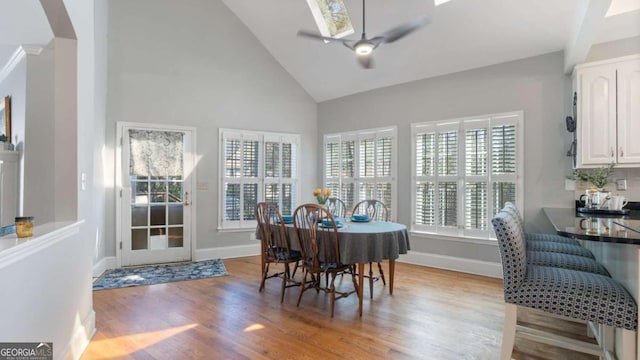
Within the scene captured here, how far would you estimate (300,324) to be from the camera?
9.50ft

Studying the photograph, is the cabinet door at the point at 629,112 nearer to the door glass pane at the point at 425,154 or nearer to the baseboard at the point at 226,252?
the door glass pane at the point at 425,154

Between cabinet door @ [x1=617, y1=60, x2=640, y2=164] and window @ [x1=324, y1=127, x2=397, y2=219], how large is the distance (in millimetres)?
2673

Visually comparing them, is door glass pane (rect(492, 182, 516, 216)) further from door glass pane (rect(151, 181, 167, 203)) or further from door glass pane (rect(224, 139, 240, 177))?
door glass pane (rect(151, 181, 167, 203))

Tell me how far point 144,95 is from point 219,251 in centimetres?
261

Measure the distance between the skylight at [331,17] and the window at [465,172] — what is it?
178cm

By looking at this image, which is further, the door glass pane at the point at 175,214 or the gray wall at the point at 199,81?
the door glass pane at the point at 175,214

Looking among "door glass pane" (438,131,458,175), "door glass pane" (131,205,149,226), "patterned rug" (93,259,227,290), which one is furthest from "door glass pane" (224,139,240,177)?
"door glass pane" (438,131,458,175)

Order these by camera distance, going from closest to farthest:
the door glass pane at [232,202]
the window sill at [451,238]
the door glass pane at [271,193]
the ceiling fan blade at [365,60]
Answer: the ceiling fan blade at [365,60]
the window sill at [451,238]
the door glass pane at [232,202]
the door glass pane at [271,193]

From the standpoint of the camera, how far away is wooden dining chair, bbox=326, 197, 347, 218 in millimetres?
4727

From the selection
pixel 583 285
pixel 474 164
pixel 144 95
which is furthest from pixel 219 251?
pixel 583 285

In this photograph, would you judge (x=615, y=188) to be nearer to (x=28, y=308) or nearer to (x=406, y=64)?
(x=406, y=64)

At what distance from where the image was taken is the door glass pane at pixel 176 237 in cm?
513

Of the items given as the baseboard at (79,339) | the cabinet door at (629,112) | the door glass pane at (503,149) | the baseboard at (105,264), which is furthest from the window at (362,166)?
the baseboard at (79,339)

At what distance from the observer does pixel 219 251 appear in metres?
5.41
